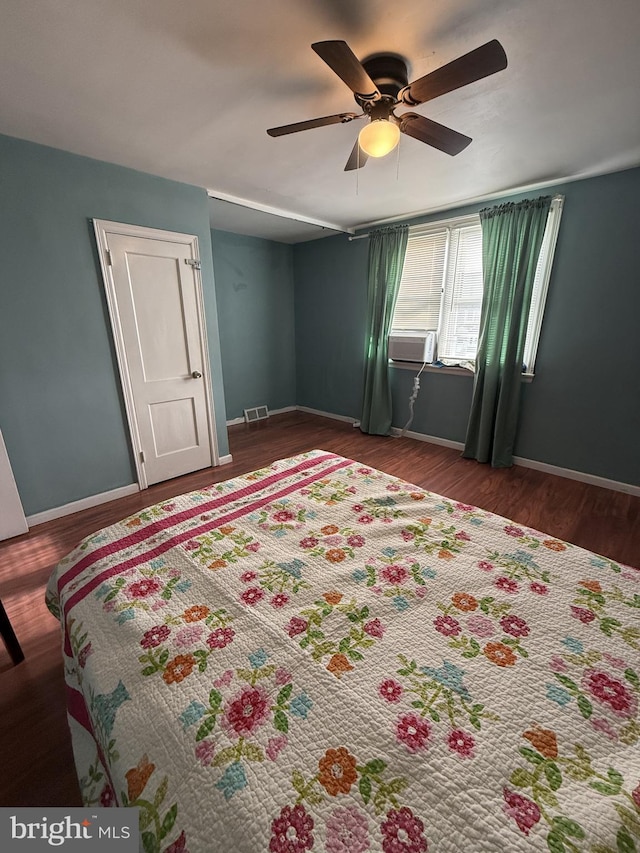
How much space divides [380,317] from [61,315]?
116 inches

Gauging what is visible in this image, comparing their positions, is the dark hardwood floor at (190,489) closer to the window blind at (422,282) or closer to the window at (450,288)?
the window at (450,288)

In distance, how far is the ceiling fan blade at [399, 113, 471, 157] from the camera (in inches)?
59.6

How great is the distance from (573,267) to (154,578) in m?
3.53

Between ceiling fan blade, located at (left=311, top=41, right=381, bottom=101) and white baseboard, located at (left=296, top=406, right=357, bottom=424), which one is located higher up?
ceiling fan blade, located at (left=311, top=41, right=381, bottom=101)

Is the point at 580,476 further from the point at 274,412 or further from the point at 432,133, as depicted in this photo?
the point at 274,412

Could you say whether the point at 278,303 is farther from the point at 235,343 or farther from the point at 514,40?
the point at 514,40

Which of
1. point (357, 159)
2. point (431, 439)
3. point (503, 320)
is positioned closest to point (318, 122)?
point (357, 159)

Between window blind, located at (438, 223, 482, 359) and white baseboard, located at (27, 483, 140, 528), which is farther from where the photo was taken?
window blind, located at (438, 223, 482, 359)

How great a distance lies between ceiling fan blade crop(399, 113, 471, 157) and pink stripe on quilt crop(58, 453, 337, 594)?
64.6 inches

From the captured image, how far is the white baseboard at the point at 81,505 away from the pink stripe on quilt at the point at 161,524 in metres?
1.76

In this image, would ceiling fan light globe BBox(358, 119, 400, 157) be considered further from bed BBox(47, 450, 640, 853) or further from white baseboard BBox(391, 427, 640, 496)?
white baseboard BBox(391, 427, 640, 496)

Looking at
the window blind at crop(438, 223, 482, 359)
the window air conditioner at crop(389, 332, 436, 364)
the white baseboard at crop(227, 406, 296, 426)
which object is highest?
the window blind at crop(438, 223, 482, 359)

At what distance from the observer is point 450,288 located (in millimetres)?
3516

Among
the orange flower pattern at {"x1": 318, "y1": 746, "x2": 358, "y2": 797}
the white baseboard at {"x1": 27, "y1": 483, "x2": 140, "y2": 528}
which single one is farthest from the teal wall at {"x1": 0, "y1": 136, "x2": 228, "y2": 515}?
the orange flower pattern at {"x1": 318, "y1": 746, "x2": 358, "y2": 797}
